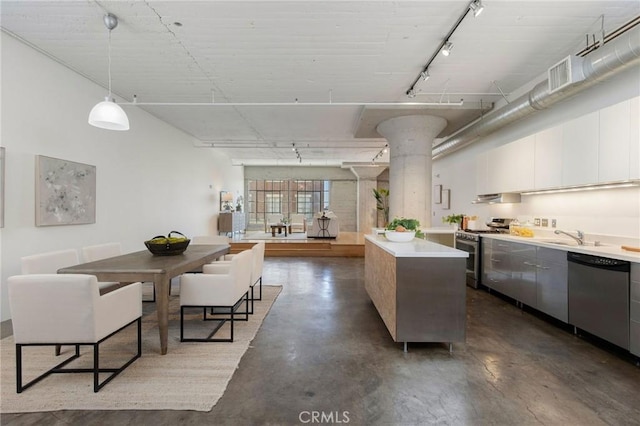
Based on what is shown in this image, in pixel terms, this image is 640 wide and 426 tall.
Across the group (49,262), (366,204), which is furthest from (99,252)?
(366,204)

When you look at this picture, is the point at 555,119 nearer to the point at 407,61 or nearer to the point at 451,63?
the point at 451,63

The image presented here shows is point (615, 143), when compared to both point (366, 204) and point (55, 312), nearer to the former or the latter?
point (55, 312)

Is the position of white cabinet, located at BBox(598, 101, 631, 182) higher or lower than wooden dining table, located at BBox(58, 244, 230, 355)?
higher

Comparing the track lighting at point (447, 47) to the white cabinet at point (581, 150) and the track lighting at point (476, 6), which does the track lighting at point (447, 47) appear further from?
the white cabinet at point (581, 150)

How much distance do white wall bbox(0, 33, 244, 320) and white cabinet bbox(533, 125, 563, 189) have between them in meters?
6.35

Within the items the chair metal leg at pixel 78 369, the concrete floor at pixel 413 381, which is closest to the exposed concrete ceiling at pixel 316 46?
the chair metal leg at pixel 78 369

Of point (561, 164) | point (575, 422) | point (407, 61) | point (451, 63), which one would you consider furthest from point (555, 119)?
point (575, 422)

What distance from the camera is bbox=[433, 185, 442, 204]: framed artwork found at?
25.7ft

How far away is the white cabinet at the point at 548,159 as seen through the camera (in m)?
3.55

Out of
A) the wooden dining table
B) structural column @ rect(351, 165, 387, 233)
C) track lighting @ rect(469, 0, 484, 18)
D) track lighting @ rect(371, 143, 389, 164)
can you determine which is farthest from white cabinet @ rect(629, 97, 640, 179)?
structural column @ rect(351, 165, 387, 233)

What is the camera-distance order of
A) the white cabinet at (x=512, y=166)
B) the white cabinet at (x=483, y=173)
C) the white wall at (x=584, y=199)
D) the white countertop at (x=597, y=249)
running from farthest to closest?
the white cabinet at (x=483, y=173)
the white cabinet at (x=512, y=166)
the white wall at (x=584, y=199)
the white countertop at (x=597, y=249)

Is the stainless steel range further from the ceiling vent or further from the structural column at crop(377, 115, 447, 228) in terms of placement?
the ceiling vent

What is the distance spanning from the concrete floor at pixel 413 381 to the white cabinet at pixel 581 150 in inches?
67.2

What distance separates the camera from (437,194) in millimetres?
8023
